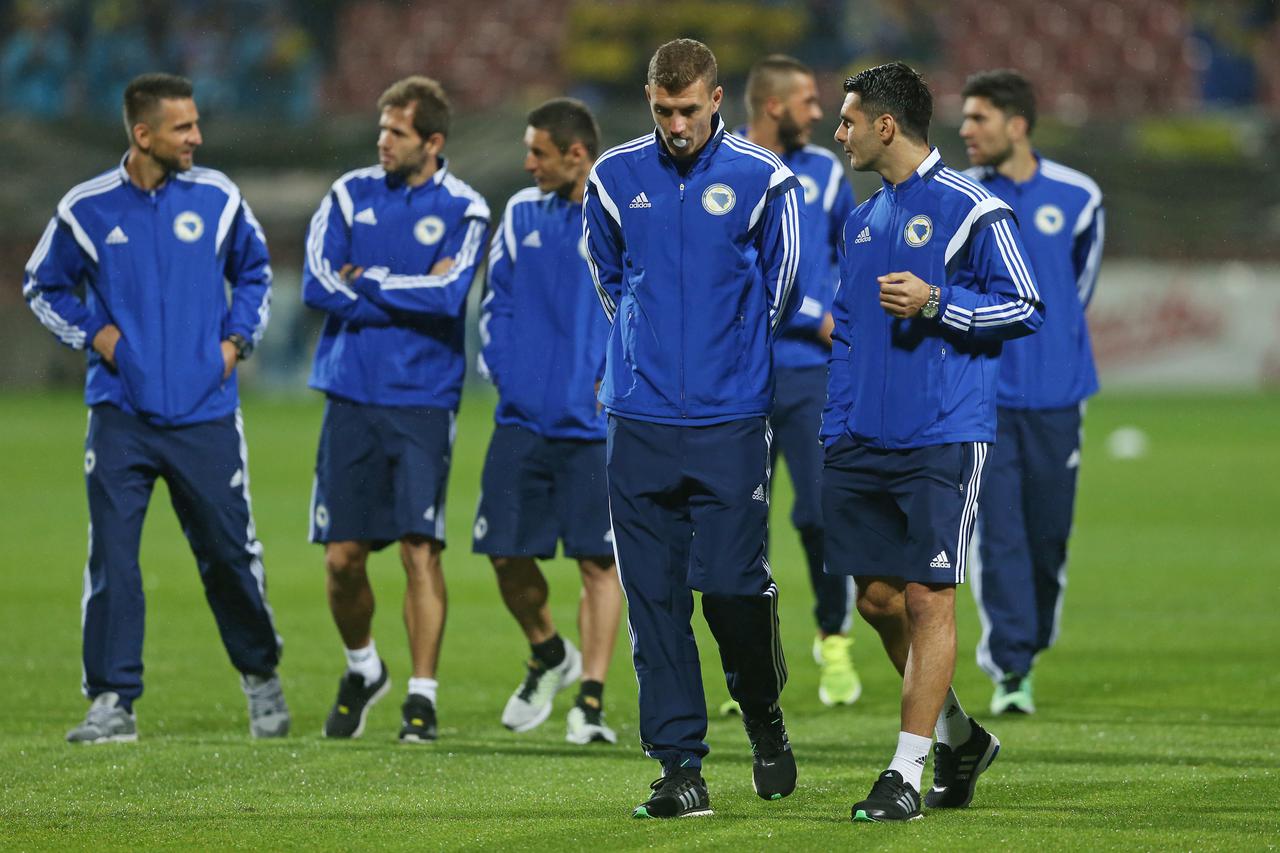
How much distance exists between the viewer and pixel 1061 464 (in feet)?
27.5

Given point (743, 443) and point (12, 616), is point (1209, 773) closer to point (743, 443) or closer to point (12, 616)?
point (743, 443)

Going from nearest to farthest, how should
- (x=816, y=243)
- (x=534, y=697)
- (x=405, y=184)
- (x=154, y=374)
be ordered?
(x=154, y=374) → (x=405, y=184) → (x=534, y=697) → (x=816, y=243)


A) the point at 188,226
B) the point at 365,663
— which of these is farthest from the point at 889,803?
the point at 188,226

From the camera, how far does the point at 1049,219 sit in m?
8.29

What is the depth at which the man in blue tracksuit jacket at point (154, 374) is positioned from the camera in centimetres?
749

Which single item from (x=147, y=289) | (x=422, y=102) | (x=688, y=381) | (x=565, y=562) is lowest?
(x=565, y=562)

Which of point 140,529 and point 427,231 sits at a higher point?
point 427,231

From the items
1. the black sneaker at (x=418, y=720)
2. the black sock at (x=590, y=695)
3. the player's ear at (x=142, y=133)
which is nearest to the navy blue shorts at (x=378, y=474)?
the black sneaker at (x=418, y=720)

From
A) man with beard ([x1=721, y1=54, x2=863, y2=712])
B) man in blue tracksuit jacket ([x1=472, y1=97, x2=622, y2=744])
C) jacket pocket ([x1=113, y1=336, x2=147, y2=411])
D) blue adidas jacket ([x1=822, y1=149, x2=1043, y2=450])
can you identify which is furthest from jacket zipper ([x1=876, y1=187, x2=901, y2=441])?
jacket pocket ([x1=113, y1=336, x2=147, y2=411])

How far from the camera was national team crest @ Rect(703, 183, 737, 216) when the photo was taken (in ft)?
18.9

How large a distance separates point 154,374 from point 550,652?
197cm

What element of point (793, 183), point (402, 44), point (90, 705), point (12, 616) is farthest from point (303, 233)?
point (793, 183)

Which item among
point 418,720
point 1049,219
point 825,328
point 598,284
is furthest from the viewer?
point 1049,219

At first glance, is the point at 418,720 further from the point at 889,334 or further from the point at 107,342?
the point at 889,334
